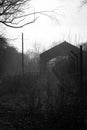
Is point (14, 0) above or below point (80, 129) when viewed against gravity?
above

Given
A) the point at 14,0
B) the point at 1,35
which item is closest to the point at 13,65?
the point at 1,35

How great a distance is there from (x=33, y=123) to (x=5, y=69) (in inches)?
1462

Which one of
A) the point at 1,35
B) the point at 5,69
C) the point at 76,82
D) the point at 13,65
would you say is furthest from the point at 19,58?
the point at 76,82

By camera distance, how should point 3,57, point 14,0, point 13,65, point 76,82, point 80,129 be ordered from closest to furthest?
1. point 80,129
2. point 76,82
3. point 14,0
4. point 3,57
5. point 13,65

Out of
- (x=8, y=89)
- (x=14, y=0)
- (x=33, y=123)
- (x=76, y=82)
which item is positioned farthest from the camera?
(x=8, y=89)

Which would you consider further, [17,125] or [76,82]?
[76,82]

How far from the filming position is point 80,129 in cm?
557

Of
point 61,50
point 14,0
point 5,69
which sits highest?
point 14,0

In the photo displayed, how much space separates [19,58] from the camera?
46750 millimetres

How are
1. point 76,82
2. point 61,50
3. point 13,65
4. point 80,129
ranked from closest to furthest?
point 80,129 → point 76,82 → point 61,50 → point 13,65

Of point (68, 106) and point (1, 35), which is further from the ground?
point (1, 35)

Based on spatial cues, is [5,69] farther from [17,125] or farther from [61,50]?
[17,125]

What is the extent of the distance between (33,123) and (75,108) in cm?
135

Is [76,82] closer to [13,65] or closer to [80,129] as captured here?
[80,129]
